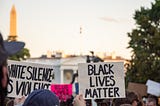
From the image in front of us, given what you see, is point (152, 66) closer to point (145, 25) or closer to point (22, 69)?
point (145, 25)

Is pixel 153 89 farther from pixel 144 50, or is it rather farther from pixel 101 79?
pixel 144 50

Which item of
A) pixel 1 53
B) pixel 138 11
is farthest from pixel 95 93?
pixel 138 11

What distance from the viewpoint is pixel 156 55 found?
3984cm

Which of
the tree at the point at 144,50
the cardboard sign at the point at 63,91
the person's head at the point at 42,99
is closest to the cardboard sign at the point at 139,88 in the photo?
the cardboard sign at the point at 63,91

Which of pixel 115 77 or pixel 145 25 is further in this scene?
pixel 145 25

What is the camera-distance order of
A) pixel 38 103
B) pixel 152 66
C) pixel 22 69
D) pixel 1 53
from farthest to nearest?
pixel 152 66 → pixel 22 69 → pixel 38 103 → pixel 1 53

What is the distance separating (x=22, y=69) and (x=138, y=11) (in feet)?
114

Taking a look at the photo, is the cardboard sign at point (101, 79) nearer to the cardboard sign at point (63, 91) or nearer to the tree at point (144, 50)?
the cardboard sign at point (63, 91)

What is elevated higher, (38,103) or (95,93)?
(38,103)

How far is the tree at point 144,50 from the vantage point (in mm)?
38875

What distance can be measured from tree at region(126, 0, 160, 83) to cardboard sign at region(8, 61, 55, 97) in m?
31.1

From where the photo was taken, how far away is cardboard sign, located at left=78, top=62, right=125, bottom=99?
27.5 feet

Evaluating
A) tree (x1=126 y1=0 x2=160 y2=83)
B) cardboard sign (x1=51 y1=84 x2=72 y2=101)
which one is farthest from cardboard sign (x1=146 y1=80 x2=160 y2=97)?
tree (x1=126 y1=0 x2=160 y2=83)

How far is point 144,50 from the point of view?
130ft
